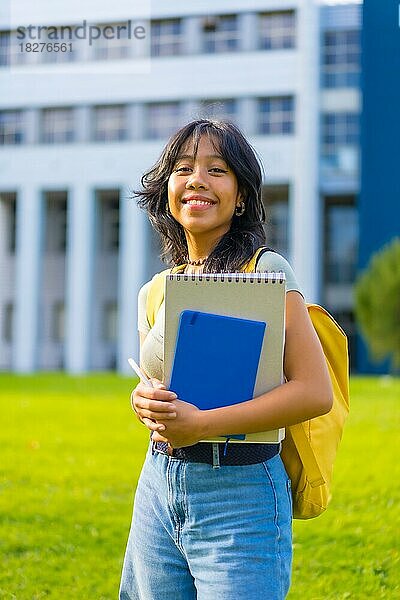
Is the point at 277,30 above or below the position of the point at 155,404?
above

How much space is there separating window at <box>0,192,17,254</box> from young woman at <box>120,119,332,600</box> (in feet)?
122

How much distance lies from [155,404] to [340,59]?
34.2 metres

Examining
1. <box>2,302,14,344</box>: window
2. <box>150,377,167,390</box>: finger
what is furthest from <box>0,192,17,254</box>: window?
<box>150,377,167,390</box>: finger

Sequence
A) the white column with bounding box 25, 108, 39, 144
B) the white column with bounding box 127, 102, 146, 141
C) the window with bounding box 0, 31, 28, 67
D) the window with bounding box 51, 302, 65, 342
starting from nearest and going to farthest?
the window with bounding box 0, 31, 28, 67, the white column with bounding box 127, 102, 146, 141, the white column with bounding box 25, 108, 39, 144, the window with bounding box 51, 302, 65, 342

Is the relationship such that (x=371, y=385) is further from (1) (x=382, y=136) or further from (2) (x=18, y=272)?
(2) (x=18, y=272)

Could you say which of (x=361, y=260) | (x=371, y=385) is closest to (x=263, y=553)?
(x=371, y=385)

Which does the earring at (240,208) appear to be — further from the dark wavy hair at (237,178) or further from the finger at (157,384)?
the finger at (157,384)

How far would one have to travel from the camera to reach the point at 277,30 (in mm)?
34438

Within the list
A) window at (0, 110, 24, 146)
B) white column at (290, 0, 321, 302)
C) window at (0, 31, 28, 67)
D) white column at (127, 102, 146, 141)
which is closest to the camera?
window at (0, 31, 28, 67)

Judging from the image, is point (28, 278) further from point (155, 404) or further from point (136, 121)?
point (155, 404)

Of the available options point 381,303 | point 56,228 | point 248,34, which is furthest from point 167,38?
point 381,303

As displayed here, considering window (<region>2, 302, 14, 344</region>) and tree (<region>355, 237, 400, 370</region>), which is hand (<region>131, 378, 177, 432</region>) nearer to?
tree (<region>355, 237, 400, 370</region>)

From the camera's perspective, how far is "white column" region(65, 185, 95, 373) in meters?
35.6

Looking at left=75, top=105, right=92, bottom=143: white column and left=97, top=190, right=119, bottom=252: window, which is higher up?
left=75, top=105, right=92, bottom=143: white column
